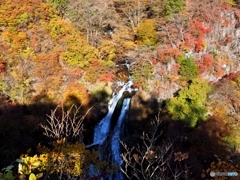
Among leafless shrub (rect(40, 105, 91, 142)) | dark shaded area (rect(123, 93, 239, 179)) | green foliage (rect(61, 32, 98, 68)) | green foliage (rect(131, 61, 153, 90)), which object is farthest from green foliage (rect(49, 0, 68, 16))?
leafless shrub (rect(40, 105, 91, 142))

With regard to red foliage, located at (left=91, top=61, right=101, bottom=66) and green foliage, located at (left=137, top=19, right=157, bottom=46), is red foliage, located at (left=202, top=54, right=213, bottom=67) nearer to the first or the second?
green foliage, located at (left=137, top=19, right=157, bottom=46)

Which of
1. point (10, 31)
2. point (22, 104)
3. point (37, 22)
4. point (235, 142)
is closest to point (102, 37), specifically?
point (37, 22)

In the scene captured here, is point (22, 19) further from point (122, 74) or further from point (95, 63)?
point (122, 74)

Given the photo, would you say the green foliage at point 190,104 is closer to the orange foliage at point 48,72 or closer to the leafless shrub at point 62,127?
the orange foliage at point 48,72

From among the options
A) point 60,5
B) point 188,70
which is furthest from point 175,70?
point 60,5

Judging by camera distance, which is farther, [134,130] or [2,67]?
[2,67]

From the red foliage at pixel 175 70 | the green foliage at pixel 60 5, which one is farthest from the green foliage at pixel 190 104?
the green foliage at pixel 60 5
